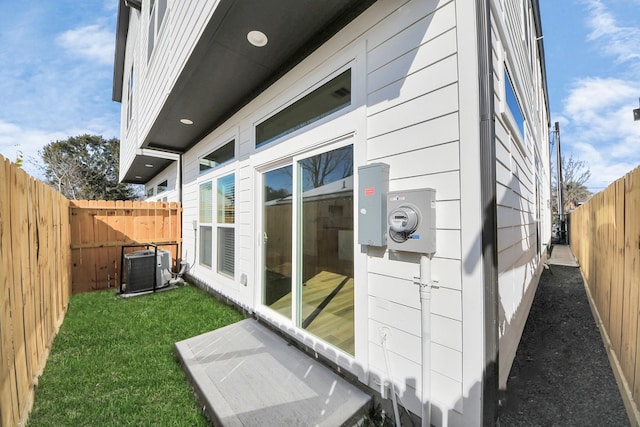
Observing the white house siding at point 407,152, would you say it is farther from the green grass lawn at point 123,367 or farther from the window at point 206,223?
the window at point 206,223

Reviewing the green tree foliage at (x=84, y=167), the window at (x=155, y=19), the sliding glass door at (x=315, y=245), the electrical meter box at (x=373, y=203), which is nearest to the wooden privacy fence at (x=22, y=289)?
the sliding glass door at (x=315, y=245)

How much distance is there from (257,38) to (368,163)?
164 cm

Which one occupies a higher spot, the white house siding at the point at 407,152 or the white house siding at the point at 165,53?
the white house siding at the point at 165,53

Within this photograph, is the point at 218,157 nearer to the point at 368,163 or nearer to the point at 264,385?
the point at 368,163

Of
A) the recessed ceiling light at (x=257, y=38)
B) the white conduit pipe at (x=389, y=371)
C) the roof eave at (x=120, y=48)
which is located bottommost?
the white conduit pipe at (x=389, y=371)

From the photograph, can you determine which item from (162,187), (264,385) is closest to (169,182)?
(162,187)

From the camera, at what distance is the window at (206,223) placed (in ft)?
16.5

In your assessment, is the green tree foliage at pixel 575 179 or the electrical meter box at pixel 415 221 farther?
the green tree foliage at pixel 575 179

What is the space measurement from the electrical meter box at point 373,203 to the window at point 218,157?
2797 mm

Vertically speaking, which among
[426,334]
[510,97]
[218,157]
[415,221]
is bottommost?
[426,334]

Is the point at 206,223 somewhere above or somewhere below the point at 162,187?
below

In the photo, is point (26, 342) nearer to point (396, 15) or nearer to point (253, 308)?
point (253, 308)

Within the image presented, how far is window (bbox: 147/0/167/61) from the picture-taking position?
4870 millimetres

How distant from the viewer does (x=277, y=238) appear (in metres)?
3.22
